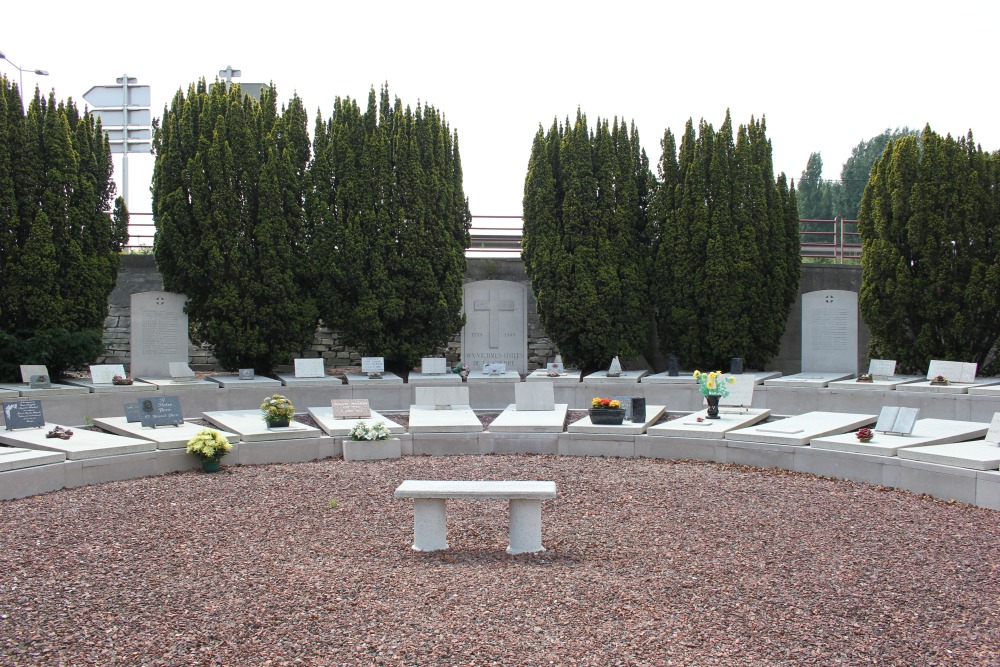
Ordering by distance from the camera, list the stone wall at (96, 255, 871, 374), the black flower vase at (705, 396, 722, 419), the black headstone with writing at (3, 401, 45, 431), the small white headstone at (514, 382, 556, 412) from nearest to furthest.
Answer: the black headstone with writing at (3, 401, 45, 431) < the black flower vase at (705, 396, 722, 419) < the small white headstone at (514, 382, 556, 412) < the stone wall at (96, 255, 871, 374)

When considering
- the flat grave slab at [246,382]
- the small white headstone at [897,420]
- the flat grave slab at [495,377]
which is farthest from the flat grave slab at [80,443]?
the small white headstone at [897,420]

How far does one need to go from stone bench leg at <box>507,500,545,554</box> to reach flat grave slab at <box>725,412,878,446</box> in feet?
14.2

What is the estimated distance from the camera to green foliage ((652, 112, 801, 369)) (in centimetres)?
1507

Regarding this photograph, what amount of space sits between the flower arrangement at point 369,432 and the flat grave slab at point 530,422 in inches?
56.2

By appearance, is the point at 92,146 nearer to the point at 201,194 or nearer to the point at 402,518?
the point at 201,194

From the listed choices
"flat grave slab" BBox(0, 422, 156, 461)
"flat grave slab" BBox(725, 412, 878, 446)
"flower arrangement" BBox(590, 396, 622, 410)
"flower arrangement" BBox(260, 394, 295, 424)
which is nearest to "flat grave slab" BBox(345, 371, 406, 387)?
"flower arrangement" BBox(260, 394, 295, 424)

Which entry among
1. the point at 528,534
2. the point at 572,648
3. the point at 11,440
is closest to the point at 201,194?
the point at 11,440

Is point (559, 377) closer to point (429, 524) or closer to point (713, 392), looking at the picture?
point (713, 392)

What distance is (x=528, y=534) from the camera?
224 inches

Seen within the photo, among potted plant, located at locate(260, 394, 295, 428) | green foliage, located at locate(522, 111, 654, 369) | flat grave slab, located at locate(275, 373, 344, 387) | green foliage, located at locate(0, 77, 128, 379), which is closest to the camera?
potted plant, located at locate(260, 394, 295, 428)

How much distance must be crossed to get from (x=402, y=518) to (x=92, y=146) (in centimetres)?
1093

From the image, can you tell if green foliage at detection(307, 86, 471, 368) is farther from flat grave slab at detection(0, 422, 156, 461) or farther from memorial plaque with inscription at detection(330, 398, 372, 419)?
flat grave slab at detection(0, 422, 156, 461)

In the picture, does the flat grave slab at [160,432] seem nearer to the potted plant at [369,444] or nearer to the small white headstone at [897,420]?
the potted plant at [369,444]

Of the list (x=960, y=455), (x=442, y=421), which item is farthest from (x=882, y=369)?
(x=442, y=421)
